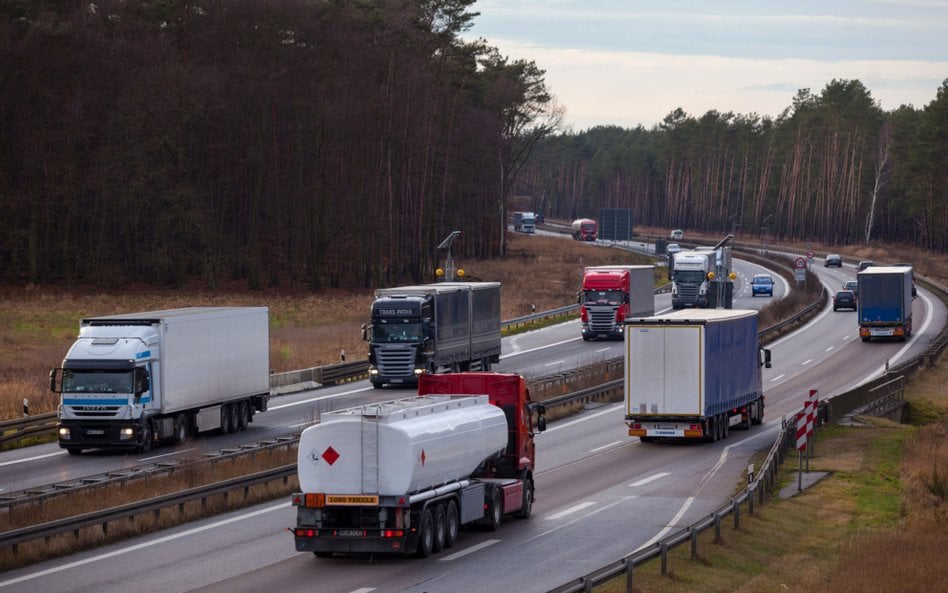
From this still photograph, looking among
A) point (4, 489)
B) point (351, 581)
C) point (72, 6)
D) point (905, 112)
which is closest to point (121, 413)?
point (4, 489)

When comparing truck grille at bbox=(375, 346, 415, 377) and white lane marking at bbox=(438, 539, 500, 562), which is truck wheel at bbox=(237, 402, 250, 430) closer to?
truck grille at bbox=(375, 346, 415, 377)

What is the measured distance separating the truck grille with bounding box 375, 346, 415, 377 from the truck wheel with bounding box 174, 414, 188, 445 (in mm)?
13951

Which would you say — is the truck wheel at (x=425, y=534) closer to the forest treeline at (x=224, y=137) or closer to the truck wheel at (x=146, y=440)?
the truck wheel at (x=146, y=440)

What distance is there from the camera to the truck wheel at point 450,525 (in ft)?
75.3

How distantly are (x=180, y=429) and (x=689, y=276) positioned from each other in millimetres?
54933

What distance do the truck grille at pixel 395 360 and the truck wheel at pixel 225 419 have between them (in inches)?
443

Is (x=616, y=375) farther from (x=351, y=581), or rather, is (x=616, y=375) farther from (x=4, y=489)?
(x=351, y=581)

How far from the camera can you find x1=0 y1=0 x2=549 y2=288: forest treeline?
84500 millimetres

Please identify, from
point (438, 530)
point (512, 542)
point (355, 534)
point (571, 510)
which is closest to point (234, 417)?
point (571, 510)

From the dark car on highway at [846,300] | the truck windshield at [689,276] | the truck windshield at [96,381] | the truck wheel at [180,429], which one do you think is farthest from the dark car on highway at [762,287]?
the truck windshield at [96,381]

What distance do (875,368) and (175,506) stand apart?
4286cm

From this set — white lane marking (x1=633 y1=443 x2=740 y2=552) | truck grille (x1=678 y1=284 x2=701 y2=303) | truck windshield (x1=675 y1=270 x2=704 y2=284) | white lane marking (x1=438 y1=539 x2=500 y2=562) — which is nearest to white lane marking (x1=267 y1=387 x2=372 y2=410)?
white lane marking (x1=633 y1=443 x2=740 y2=552)

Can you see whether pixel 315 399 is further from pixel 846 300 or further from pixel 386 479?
pixel 846 300

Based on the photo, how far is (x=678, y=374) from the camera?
36875mm
